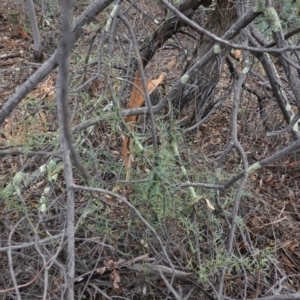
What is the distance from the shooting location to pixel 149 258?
1.69 metres

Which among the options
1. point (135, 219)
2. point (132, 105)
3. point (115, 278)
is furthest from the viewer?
point (132, 105)

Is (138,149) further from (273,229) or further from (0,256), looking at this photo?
(273,229)

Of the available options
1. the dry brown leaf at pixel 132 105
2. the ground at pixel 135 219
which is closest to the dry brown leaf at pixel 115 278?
the ground at pixel 135 219

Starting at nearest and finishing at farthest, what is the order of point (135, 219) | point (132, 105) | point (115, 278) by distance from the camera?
point (115, 278), point (135, 219), point (132, 105)

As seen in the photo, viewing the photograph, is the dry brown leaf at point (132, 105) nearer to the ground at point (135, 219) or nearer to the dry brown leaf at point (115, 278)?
the ground at point (135, 219)

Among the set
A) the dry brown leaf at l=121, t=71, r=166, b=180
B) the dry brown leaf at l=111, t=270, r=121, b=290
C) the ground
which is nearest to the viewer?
the dry brown leaf at l=111, t=270, r=121, b=290

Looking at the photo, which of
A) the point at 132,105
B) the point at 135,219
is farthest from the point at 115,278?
the point at 132,105

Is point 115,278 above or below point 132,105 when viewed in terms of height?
below

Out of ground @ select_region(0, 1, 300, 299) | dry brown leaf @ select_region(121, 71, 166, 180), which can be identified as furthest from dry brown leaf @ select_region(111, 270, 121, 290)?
dry brown leaf @ select_region(121, 71, 166, 180)

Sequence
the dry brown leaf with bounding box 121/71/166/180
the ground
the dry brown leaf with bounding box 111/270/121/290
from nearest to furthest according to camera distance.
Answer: the dry brown leaf with bounding box 111/270/121/290 → the ground → the dry brown leaf with bounding box 121/71/166/180

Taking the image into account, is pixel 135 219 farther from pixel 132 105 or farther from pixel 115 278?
pixel 132 105

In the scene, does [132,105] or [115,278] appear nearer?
[115,278]

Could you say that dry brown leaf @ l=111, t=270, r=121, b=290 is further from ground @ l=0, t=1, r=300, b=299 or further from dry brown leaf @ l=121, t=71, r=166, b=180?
dry brown leaf @ l=121, t=71, r=166, b=180

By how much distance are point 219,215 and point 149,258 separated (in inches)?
14.9
